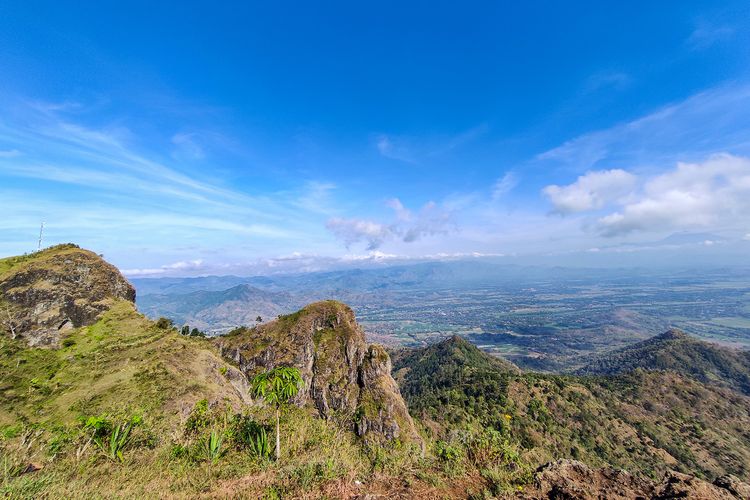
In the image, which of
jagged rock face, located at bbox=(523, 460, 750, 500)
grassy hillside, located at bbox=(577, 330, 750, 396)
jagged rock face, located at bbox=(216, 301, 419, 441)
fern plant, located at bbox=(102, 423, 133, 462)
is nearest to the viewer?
jagged rock face, located at bbox=(523, 460, 750, 500)

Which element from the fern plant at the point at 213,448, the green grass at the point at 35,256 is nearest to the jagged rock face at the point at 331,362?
the green grass at the point at 35,256

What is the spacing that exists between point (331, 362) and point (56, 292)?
5641 centimetres

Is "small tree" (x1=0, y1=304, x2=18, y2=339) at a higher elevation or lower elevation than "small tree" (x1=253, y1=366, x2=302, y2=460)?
lower

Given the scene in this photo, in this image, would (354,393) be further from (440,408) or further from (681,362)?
(681,362)

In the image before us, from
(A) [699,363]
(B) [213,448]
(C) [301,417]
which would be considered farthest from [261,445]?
(A) [699,363]

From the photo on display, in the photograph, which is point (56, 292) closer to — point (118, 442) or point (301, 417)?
point (118, 442)

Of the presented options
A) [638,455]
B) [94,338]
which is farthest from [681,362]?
[94,338]

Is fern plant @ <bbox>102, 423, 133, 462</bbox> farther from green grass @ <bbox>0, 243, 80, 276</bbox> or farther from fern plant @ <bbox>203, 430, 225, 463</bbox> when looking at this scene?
green grass @ <bbox>0, 243, 80, 276</bbox>

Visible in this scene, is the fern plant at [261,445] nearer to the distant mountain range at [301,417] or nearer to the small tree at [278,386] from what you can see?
the distant mountain range at [301,417]

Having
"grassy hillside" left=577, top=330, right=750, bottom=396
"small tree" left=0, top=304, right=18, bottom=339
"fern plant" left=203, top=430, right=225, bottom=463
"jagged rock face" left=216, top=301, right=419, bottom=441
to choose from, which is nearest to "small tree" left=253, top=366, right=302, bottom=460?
"fern plant" left=203, top=430, right=225, bottom=463

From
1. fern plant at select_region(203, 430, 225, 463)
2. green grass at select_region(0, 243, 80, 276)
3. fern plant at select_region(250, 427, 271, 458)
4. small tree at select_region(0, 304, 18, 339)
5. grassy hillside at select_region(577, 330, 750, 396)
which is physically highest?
green grass at select_region(0, 243, 80, 276)

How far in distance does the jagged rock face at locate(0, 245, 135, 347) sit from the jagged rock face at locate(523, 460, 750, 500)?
2874 inches

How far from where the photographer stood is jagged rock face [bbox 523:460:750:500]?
7.86 meters

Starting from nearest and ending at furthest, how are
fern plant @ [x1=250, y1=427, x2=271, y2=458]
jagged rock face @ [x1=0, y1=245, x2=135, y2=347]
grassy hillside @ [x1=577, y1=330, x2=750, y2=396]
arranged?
fern plant @ [x1=250, y1=427, x2=271, y2=458], jagged rock face @ [x1=0, y1=245, x2=135, y2=347], grassy hillside @ [x1=577, y1=330, x2=750, y2=396]
